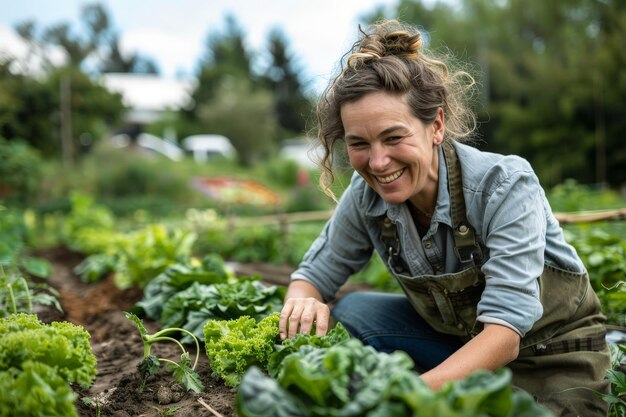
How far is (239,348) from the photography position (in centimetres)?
229

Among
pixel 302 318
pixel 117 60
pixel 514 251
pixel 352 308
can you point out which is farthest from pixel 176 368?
pixel 117 60

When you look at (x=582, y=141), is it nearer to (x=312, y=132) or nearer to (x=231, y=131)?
(x=231, y=131)

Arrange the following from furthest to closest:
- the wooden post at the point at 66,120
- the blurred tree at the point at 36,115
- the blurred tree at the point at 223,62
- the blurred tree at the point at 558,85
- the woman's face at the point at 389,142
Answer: the blurred tree at the point at 223,62
the blurred tree at the point at 558,85
the wooden post at the point at 66,120
the blurred tree at the point at 36,115
the woman's face at the point at 389,142

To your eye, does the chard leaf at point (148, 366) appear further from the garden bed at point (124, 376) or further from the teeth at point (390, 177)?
the teeth at point (390, 177)

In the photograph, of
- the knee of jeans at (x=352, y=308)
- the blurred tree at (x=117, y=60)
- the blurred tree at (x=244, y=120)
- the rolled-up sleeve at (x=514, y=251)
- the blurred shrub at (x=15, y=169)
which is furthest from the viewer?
the blurred tree at (x=117, y=60)

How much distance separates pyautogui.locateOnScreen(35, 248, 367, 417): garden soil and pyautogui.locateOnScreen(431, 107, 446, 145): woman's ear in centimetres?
128

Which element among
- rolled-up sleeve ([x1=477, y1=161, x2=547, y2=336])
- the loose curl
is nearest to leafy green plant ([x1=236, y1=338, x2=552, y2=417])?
rolled-up sleeve ([x1=477, y1=161, x2=547, y2=336])

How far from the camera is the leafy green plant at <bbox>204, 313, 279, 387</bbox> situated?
228cm

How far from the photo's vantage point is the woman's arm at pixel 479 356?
1799 mm

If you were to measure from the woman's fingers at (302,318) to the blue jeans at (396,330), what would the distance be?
601mm

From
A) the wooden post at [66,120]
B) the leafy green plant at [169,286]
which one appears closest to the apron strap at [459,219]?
the leafy green plant at [169,286]

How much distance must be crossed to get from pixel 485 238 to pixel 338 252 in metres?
0.76

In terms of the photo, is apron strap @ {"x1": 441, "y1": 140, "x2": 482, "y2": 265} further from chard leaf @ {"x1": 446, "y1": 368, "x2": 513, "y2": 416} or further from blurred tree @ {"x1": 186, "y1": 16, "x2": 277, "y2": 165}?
blurred tree @ {"x1": 186, "y1": 16, "x2": 277, "y2": 165}

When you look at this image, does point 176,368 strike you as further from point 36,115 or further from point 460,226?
point 36,115
